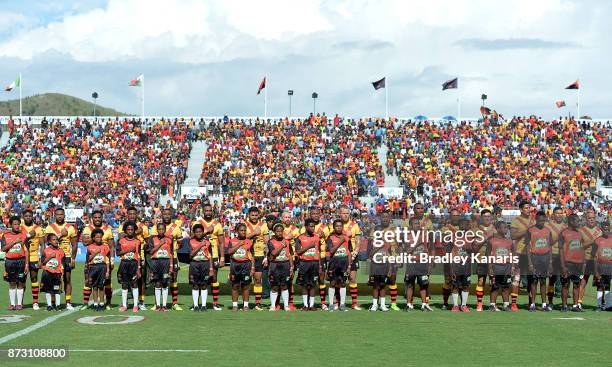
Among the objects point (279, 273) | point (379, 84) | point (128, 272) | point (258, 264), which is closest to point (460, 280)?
point (279, 273)

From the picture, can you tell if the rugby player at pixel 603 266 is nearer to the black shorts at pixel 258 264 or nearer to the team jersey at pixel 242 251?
the black shorts at pixel 258 264

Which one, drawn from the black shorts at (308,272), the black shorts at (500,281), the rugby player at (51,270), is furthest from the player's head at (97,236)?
the black shorts at (500,281)

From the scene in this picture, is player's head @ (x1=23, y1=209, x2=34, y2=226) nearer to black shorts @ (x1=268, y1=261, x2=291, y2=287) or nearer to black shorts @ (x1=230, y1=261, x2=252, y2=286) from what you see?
black shorts @ (x1=230, y1=261, x2=252, y2=286)

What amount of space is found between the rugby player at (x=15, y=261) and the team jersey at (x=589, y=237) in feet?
34.9

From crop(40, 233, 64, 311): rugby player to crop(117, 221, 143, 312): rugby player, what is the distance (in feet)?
3.70

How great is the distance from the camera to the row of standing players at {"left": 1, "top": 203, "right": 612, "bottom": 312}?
50.4ft

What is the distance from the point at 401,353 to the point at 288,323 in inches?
126

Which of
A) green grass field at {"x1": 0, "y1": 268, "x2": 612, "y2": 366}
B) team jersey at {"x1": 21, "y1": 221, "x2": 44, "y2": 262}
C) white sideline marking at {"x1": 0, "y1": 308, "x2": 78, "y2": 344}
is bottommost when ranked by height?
green grass field at {"x1": 0, "y1": 268, "x2": 612, "y2": 366}

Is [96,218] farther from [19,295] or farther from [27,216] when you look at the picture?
[19,295]

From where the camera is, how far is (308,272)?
612 inches

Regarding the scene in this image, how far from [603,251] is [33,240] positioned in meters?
11.0

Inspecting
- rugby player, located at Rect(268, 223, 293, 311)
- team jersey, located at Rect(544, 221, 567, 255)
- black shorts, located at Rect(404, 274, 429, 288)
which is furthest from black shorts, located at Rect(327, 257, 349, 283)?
team jersey, located at Rect(544, 221, 567, 255)

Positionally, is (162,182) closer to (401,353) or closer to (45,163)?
(45,163)

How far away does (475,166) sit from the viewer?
4550 cm
